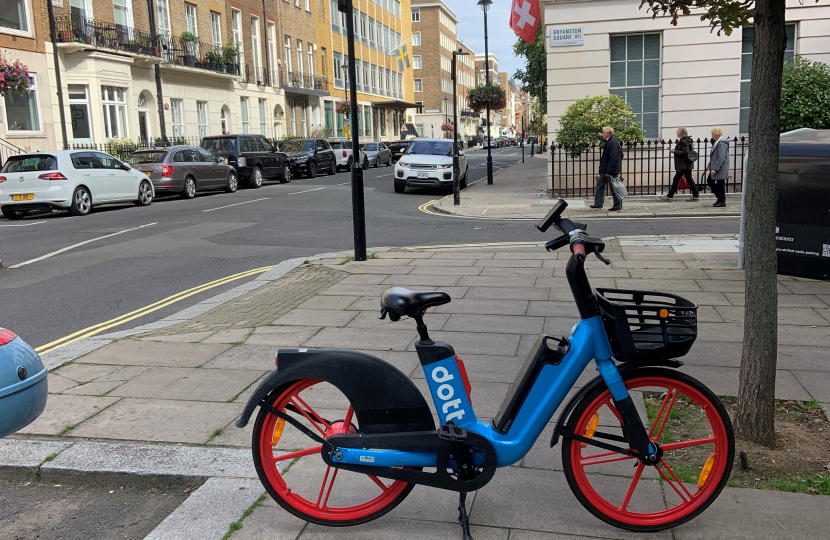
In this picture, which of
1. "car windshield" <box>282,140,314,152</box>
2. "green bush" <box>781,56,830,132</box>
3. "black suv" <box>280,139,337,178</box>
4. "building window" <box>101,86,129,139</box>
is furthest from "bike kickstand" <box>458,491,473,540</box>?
"car windshield" <box>282,140,314,152</box>

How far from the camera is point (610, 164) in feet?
49.5

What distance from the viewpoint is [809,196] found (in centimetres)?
760

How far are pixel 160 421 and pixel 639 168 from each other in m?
16.5

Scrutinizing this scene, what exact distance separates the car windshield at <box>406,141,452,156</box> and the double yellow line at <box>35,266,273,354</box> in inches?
529

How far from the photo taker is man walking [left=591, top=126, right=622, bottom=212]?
48.9 feet

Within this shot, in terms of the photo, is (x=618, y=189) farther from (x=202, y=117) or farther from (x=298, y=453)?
(x=202, y=117)

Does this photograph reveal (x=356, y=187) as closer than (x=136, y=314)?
No

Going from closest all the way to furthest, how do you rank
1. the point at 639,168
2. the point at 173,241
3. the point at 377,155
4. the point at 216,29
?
the point at 173,241 → the point at 639,168 → the point at 216,29 → the point at 377,155

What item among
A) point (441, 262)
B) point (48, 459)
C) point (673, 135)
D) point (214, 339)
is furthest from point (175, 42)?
point (48, 459)

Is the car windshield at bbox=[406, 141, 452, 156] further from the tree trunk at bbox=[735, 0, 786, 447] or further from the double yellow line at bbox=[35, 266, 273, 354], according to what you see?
the tree trunk at bbox=[735, 0, 786, 447]

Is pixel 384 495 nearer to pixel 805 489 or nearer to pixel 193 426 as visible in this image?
pixel 193 426

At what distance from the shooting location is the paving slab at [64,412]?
4090 millimetres

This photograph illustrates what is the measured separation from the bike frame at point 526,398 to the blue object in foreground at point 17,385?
4.02ft

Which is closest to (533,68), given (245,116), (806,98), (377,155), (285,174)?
(377,155)
